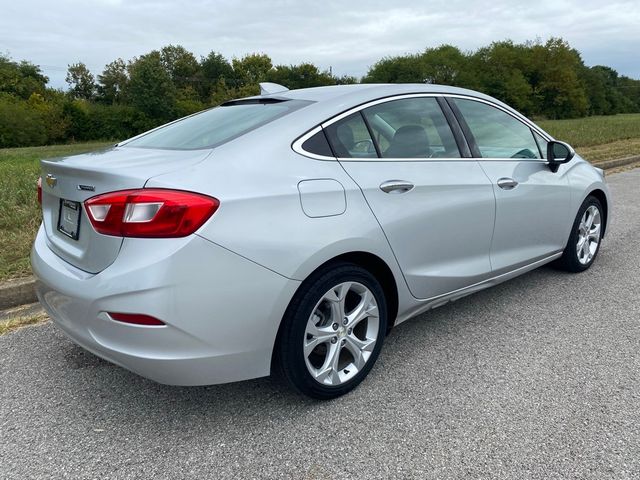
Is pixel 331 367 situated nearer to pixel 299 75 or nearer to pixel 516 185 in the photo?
pixel 516 185

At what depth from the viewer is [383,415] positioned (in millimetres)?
Answer: 2420

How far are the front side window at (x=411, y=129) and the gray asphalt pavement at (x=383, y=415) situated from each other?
117cm

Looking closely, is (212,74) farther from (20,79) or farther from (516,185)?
(516,185)

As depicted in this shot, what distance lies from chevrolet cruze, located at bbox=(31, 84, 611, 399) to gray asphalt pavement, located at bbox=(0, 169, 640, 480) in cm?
29

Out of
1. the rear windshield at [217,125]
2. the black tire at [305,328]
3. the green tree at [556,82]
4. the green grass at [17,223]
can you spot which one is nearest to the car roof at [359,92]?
the rear windshield at [217,125]

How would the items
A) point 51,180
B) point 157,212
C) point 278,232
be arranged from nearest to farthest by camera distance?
point 157,212 < point 278,232 < point 51,180

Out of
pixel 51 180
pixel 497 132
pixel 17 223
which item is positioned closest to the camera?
pixel 51 180

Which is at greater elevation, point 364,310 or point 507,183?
point 507,183

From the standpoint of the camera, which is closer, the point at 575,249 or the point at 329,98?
the point at 329,98

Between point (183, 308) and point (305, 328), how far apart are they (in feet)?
1.88

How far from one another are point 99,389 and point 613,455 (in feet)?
7.99

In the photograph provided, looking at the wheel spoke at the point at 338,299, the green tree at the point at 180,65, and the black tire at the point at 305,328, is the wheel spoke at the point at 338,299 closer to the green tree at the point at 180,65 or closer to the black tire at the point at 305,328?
the black tire at the point at 305,328

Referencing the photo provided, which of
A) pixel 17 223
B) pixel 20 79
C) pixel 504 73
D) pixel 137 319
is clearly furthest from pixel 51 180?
pixel 504 73

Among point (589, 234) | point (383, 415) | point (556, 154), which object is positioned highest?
point (556, 154)
